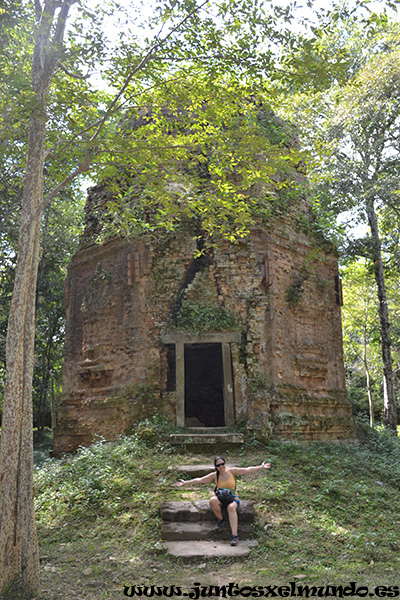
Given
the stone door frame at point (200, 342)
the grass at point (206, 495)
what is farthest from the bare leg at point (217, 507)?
the stone door frame at point (200, 342)

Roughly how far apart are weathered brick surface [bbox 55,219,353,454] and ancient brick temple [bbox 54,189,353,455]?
2 centimetres

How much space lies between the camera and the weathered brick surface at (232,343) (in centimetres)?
1093

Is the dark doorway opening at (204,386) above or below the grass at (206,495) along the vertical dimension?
above

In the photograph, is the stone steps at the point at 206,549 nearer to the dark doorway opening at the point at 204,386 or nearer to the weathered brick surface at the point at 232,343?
the weathered brick surface at the point at 232,343

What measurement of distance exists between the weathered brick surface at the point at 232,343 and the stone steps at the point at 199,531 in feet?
10.6

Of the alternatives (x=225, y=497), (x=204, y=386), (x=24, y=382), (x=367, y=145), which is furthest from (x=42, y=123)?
(x=367, y=145)

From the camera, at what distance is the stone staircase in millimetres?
6266

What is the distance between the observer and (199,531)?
22.3 feet

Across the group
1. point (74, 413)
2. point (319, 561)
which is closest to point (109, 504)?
point (319, 561)

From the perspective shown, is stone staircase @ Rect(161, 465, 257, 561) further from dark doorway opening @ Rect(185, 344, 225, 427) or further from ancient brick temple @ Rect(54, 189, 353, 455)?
dark doorway opening @ Rect(185, 344, 225, 427)

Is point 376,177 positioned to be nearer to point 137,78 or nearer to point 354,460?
point 354,460

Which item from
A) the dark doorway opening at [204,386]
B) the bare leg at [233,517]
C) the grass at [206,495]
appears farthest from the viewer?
the dark doorway opening at [204,386]

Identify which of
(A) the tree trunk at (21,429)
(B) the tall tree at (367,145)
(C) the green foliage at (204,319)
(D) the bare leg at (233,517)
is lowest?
(D) the bare leg at (233,517)

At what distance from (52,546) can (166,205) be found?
5.38m
